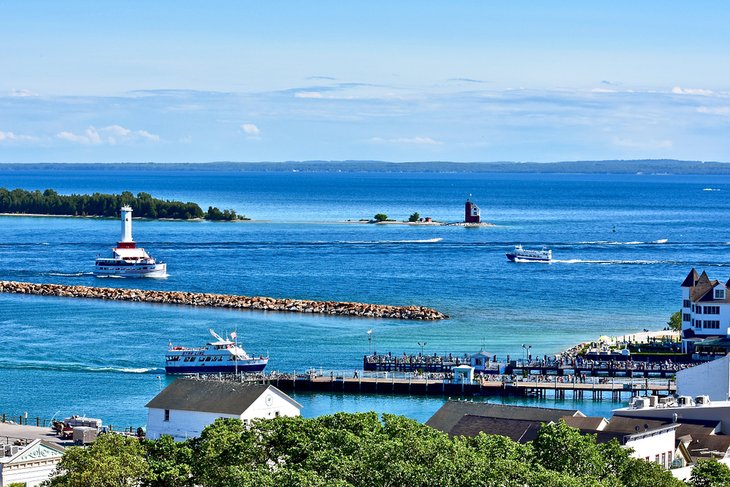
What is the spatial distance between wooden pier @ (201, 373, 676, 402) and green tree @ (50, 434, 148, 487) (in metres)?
31.4

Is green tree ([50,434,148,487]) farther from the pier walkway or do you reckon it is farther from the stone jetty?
the stone jetty

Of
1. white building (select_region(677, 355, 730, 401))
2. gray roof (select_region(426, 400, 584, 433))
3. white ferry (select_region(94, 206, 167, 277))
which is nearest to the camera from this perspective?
gray roof (select_region(426, 400, 584, 433))

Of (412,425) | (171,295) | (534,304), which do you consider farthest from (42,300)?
(412,425)

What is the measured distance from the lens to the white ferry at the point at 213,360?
251ft

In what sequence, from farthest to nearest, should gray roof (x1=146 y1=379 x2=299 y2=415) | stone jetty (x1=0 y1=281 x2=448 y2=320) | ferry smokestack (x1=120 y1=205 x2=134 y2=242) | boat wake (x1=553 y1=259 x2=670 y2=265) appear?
boat wake (x1=553 y1=259 x2=670 y2=265) → ferry smokestack (x1=120 y1=205 x2=134 y2=242) → stone jetty (x1=0 y1=281 x2=448 y2=320) → gray roof (x1=146 y1=379 x2=299 y2=415)

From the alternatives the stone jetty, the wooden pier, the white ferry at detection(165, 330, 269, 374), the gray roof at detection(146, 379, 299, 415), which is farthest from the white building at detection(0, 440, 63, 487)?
the stone jetty

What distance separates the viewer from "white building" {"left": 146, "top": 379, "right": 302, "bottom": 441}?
172 feet

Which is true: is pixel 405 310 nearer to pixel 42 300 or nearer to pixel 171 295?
pixel 171 295

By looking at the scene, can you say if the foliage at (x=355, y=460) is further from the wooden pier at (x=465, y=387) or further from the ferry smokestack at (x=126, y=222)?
the ferry smokestack at (x=126, y=222)

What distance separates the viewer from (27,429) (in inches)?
2122

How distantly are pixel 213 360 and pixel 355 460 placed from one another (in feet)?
130

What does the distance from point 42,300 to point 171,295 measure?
9.35m

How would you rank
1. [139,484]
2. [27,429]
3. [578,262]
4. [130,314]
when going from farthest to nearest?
[578,262]
[130,314]
[27,429]
[139,484]

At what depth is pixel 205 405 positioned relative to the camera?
5312 cm
